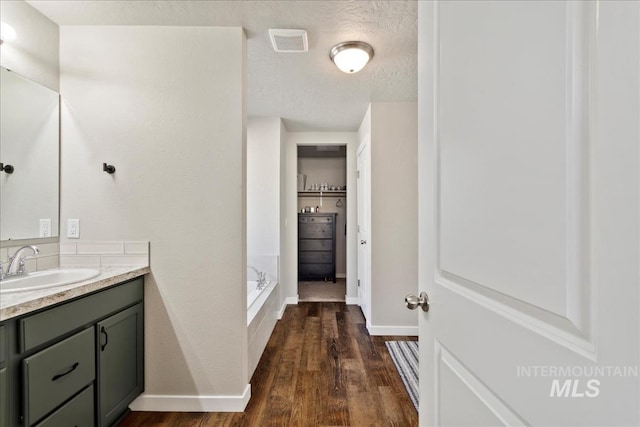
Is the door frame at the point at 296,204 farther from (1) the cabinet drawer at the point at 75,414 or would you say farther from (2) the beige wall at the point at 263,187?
(1) the cabinet drawer at the point at 75,414

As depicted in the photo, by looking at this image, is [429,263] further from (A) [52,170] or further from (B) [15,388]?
(A) [52,170]

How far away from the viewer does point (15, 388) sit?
1096 millimetres

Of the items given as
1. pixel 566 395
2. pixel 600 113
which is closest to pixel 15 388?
pixel 566 395

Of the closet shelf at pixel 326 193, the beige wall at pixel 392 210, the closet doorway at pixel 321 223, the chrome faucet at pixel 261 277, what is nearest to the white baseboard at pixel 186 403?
the chrome faucet at pixel 261 277

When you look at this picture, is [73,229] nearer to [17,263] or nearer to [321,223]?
[17,263]

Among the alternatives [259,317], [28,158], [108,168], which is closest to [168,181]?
[108,168]

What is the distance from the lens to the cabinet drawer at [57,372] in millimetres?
1135

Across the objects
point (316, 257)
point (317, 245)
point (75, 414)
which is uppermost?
point (317, 245)

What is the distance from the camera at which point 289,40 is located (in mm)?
1906

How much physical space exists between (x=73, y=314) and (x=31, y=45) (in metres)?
1.49

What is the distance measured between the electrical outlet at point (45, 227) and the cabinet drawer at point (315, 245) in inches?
156

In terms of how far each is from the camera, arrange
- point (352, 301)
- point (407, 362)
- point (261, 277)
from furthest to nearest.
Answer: point (352, 301) < point (261, 277) < point (407, 362)

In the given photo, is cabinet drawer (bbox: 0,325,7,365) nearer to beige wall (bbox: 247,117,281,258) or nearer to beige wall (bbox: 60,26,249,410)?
beige wall (bbox: 60,26,249,410)

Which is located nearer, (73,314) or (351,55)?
(73,314)
